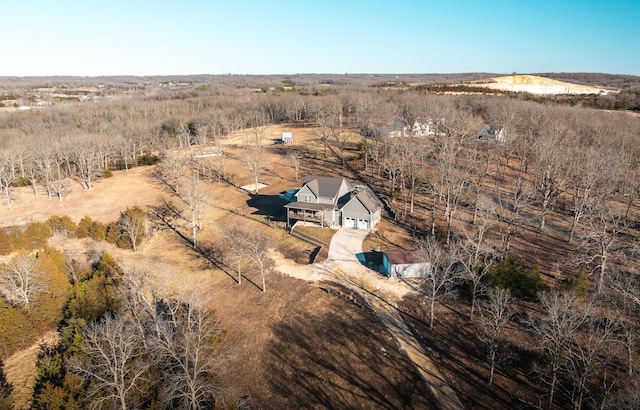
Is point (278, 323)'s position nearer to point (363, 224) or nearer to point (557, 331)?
point (557, 331)

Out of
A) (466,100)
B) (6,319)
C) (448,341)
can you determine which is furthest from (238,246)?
(466,100)

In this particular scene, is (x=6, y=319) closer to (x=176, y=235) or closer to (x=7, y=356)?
(x=7, y=356)

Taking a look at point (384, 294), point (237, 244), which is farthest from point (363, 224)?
point (237, 244)

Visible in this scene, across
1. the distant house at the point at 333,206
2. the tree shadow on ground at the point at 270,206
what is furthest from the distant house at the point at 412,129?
the tree shadow on ground at the point at 270,206

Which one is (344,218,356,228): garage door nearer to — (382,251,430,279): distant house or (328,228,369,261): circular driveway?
(328,228,369,261): circular driveway

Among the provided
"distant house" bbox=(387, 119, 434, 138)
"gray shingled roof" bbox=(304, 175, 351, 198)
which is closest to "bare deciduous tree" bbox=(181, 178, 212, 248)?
"gray shingled roof" bbox=(304, 175, 351, 198)

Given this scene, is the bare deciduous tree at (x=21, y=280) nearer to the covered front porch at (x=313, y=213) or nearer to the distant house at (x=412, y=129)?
the covered front porch at (x=313, y=213)
